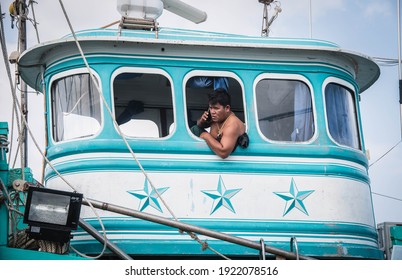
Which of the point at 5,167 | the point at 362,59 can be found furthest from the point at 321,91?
the point at 5,167

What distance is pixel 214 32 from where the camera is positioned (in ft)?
28.4

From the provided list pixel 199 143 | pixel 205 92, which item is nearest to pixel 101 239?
pixel 199 143

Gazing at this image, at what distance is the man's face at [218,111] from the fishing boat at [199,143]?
28 centimetres

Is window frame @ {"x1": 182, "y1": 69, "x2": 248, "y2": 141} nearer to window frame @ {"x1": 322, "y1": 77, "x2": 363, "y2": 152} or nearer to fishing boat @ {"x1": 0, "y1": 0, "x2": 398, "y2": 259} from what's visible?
fishing boat @ {"x1": 0, "y1": 0, "x2": 398, "y2": 259}

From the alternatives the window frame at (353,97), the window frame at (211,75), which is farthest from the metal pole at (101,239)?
the window frame at (353,97)

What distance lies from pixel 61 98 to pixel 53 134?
0.43 m

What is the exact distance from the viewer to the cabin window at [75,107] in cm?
806

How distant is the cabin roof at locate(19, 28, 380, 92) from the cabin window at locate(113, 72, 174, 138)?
433 mm

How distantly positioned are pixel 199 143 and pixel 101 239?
1.52 metres

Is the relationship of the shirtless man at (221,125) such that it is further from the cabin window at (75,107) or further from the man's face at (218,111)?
the cabin window at (75,107)

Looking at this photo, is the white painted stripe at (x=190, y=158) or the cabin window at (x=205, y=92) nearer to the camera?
the white painted stripe at (x=190, y=158)
